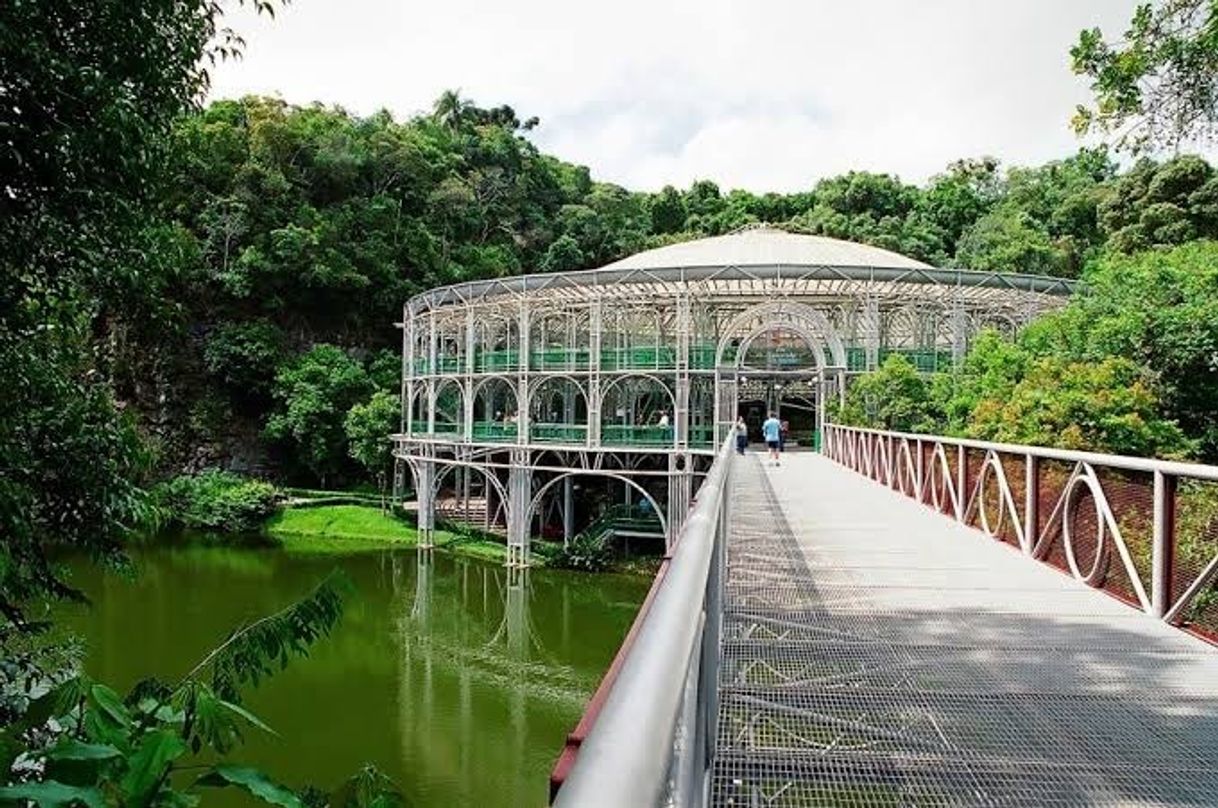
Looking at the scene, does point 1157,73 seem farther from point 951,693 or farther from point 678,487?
point 678,487

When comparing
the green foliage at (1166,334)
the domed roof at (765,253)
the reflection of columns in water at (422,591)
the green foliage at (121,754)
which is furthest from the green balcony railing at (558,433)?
the green foliage at (121,754)

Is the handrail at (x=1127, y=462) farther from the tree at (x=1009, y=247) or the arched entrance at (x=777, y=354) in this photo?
the tree at (x=1009, y=247)

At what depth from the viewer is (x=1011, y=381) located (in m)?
15.1

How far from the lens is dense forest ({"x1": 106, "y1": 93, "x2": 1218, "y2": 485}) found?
122ft

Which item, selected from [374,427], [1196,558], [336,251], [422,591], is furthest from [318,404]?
[1196,558]

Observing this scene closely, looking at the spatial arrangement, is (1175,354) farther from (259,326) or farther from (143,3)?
(259,326)

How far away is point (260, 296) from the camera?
132ft

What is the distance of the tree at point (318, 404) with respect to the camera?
117 ft

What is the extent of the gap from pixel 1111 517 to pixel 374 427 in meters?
31.5

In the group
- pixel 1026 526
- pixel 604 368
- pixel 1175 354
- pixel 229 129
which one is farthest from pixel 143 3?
pixel 229 129

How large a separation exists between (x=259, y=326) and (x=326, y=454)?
23.3 ft

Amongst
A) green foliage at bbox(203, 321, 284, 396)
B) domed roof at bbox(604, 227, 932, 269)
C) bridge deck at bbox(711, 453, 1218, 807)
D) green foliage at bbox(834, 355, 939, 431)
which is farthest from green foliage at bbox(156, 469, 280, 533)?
bridge deck at bbox(711, 453, 1218, 807)

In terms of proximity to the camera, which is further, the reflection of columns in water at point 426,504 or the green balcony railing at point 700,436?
the reflection of columns in water at point 426,504

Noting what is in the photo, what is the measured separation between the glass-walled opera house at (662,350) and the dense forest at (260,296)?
281 centimetres
